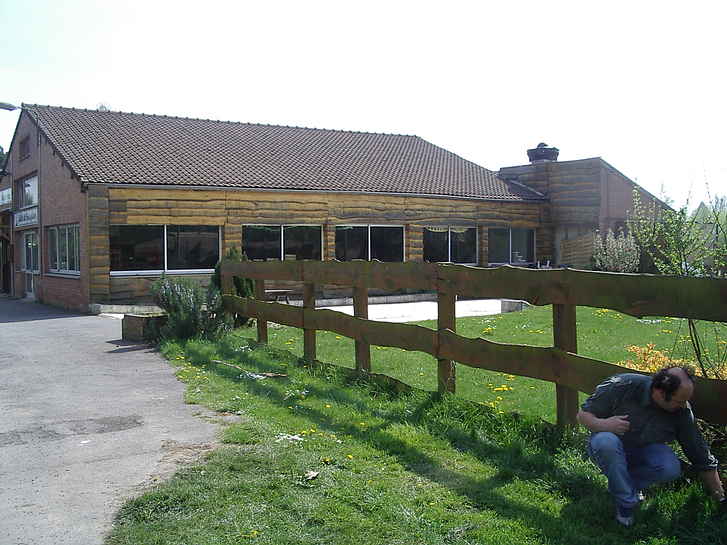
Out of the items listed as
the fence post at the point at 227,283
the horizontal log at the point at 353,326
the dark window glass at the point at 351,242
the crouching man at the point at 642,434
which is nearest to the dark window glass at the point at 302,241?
the dark window glass at the point at 351,242

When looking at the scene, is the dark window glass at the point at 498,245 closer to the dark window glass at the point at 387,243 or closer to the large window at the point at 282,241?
the dark window glass at the point at 387,243

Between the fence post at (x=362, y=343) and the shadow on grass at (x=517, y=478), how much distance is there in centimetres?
75

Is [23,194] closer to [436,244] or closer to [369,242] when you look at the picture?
[369,242]

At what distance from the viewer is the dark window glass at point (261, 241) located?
2333 cm

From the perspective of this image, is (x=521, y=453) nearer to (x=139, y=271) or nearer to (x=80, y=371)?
(x=80, y=371)

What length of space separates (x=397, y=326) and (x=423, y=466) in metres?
2.56

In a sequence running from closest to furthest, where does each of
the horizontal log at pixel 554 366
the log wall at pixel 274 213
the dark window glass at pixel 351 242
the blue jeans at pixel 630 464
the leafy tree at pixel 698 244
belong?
the blue jeans at pixel 630 464 → the horizontal log at pixel 554 366 → the leafy tree at pixel 698 244 → the log wall at pixel 274 213 → the dark window glass at pixel 351 242

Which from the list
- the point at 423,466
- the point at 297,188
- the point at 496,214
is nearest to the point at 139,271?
the point at 297,188

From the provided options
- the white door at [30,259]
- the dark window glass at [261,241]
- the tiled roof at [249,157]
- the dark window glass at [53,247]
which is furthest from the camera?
the white door at [30,259]

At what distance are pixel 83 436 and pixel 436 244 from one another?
20.9 metres

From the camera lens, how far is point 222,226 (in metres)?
22.7

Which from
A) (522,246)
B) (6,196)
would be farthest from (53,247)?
(522,246)

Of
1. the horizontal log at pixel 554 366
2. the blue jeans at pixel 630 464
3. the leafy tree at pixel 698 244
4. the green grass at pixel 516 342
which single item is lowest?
the green grass at pixel 516 342

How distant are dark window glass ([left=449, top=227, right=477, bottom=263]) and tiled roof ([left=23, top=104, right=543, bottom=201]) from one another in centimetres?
130
